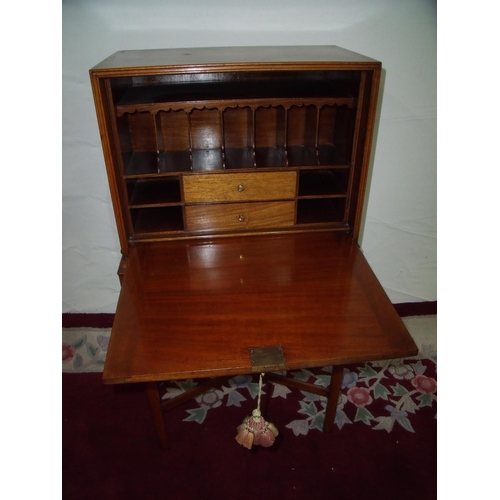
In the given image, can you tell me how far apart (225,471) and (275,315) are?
736 millimetres

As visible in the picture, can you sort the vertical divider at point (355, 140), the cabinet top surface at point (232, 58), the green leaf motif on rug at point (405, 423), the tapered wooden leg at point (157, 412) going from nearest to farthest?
1. the cabinet top surface at point (232, 58)
2. the vertical divider at point (355, 140)
3. the tapered wooden leg at point (157, 412)
4. the green leaf motif on rug at point (405, 423)

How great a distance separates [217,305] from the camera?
111 centimetres

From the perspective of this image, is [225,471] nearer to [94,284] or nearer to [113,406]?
[113,406]

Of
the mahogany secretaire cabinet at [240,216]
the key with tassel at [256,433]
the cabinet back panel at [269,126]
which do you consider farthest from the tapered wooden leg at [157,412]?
the cabinet back panel at [269,126]

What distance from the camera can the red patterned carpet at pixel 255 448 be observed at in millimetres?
1404

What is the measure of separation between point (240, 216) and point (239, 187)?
0.35ft

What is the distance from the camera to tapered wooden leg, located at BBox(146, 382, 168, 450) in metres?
1.33

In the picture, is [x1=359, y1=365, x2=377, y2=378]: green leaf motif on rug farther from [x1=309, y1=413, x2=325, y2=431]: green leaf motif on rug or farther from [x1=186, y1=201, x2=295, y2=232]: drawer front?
[x1=186, y1=201, x2=295, y2=232]: drawer front

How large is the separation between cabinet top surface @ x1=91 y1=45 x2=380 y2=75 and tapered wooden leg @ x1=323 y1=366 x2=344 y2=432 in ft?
3.23

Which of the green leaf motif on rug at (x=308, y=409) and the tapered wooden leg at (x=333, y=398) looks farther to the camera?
Answer: the green leaf motif on rug at (x=308, y=409)

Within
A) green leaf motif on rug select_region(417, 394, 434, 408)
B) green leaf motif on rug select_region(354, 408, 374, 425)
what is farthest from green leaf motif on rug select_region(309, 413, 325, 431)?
green leaf motif on rug select_region(417, 394, 434, 408)

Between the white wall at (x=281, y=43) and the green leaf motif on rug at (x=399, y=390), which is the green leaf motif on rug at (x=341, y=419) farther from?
the white wall at (x=281, y=43)

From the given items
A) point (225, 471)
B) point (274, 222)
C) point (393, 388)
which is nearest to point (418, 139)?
point (274, 222)

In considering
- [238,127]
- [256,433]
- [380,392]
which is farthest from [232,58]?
[380,392]
